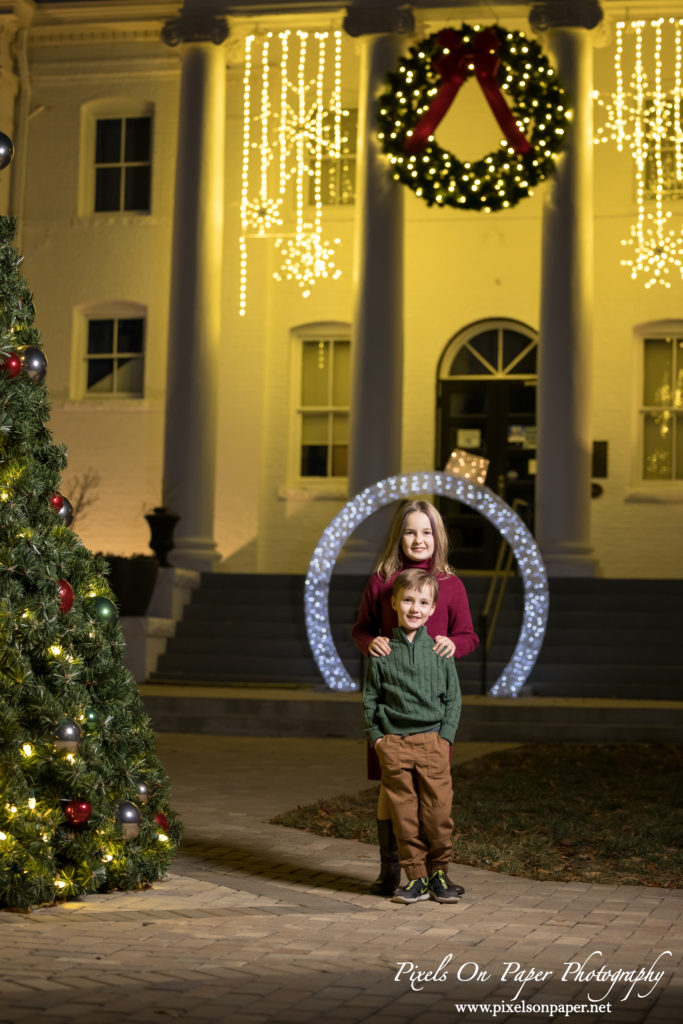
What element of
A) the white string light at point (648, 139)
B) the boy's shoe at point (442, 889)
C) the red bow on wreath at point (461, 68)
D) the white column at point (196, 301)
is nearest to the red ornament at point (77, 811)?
the boy's shoe at point (442, 889)

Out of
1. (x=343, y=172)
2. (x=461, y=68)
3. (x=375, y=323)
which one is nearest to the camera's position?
(x=461, y=68)

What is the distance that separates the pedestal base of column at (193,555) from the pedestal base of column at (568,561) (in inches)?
161

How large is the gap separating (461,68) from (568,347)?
10.9 feet

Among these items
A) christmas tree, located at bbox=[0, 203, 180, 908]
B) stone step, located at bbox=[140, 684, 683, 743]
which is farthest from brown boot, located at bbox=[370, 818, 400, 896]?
stone step, located at bbox=[140, 684, 683, 743]

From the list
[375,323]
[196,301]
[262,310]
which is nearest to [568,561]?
[375,323]

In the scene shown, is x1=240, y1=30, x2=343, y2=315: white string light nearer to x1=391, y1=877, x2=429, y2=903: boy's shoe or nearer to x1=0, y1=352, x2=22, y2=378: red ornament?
x1=0, y1=352, x2=22, y2=378: red ornament

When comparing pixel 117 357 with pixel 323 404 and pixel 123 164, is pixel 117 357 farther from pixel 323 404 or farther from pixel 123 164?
pixel 323 404

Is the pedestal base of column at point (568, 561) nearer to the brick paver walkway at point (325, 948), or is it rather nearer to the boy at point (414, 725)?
the brick paver walkway at point (325, 948)

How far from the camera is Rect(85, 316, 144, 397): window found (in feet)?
75.9

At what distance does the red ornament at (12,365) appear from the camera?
6.41 m

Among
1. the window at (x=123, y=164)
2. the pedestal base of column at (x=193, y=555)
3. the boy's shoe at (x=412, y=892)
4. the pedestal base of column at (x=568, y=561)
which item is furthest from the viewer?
the window at (x=123, y=164)

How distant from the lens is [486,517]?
1562 cm

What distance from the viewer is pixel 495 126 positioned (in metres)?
22.2

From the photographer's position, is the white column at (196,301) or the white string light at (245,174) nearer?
the white column at (196,301)
